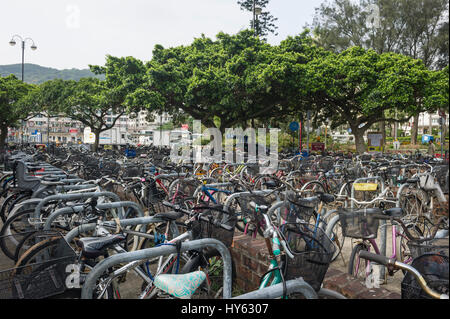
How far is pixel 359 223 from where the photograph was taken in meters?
2.67

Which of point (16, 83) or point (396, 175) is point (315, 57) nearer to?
point (396, 175)

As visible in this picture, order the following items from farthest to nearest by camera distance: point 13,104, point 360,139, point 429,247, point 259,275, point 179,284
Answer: point 13,104 < point 360,139 < point 259,275 < point 429,247 < point 179,284

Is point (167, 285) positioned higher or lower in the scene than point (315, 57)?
lower

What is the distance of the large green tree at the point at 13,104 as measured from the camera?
20.9 metres

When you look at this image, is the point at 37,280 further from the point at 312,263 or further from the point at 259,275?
the point at 259,275

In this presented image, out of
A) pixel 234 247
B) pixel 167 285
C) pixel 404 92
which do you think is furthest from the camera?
pixel 404 92

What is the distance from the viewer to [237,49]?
15867mm

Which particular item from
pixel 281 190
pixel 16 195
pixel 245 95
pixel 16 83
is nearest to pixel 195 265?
pixel 281 190

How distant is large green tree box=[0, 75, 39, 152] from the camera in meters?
20.9

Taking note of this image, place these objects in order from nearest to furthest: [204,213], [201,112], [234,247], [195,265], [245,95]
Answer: [195,265], [204,213], [234,247], [245,95], [201,112]

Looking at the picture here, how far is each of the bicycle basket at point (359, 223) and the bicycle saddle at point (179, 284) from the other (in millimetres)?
1478

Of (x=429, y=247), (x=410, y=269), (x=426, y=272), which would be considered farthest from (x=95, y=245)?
(x=429, y=247)

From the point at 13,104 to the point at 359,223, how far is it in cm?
2522
